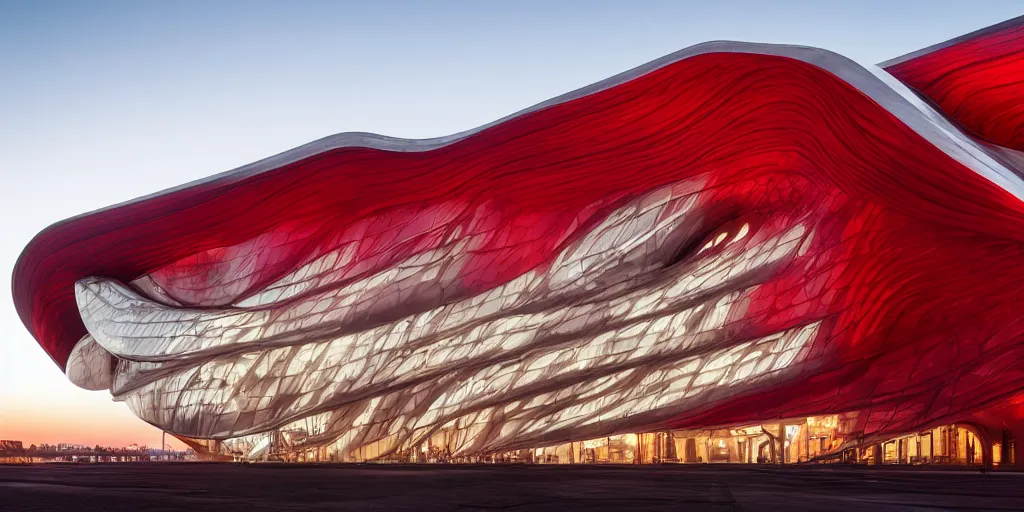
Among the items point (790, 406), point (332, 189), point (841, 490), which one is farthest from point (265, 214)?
point (841, 490)

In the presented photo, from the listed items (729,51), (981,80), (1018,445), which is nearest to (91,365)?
(729,51)

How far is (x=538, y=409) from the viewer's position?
24.6m

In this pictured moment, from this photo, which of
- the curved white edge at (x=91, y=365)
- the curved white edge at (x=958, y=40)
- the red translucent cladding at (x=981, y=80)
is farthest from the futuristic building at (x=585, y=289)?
the curved white edge at (x=91, y=365)

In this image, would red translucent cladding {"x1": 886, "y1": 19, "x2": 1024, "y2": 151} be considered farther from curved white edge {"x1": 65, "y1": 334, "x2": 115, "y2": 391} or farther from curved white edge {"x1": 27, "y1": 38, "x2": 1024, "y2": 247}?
curved white edge {"x1": 65, "y1": 334, "x2": 115, "y2": 391}

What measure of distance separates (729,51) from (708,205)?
6.49 metres

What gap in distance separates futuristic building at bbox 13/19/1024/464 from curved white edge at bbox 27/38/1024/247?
0.37 feet

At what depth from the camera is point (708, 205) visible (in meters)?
22.5

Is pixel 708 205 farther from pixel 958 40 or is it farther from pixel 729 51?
pixel 958 40

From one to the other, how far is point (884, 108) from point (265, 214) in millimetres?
15355

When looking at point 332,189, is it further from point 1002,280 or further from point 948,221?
point 1002,280

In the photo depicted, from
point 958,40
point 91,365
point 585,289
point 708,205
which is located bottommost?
point 91,365

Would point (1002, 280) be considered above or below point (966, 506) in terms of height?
above

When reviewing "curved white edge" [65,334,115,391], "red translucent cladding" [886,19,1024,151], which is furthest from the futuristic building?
"curved white edge" [65,334,115,391]

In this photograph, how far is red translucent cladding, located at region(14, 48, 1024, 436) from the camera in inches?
705
